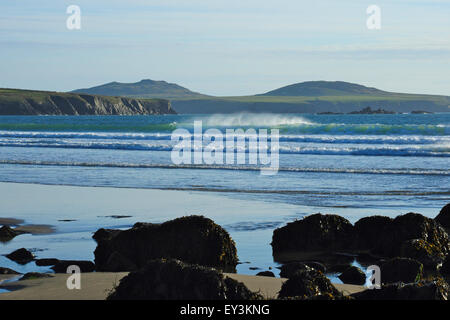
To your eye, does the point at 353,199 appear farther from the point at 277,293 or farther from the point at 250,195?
the point at 277,293

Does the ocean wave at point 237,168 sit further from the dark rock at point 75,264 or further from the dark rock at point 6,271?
the dark rock at point 6,271

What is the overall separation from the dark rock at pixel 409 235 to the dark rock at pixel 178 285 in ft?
15.7

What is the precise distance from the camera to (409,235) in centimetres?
1148

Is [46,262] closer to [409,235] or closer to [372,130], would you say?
[409,235]

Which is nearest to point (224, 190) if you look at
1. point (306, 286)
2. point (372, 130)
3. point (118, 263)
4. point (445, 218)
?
point (445, 218)

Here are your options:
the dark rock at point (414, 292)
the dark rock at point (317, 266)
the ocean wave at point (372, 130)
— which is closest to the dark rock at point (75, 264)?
the dark rock at point (317, 266)

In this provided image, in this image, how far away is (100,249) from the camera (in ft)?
34.0

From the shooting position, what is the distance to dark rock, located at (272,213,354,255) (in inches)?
458

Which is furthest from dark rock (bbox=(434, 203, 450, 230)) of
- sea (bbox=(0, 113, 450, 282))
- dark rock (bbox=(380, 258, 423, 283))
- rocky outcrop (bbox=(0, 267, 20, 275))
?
rocky outcrop (bbox=(0, 267, 20, 275))

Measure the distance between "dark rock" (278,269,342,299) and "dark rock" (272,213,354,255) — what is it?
12.9 feet

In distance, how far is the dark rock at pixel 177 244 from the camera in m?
10.4
